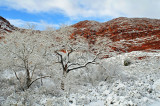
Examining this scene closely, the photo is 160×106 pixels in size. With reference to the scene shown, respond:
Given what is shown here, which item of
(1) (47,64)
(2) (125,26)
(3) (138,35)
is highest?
(2) (125,26)

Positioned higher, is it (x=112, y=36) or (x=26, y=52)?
(x=112, y=36)

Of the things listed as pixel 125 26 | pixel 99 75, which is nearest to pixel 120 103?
pixel 99 75

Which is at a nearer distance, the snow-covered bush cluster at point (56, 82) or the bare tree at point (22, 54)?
the snow-covered bush cluster at point (56, 82)

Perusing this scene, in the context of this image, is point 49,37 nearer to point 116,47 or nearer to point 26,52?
point 26,52

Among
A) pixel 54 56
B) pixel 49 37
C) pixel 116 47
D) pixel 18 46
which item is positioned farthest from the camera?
pixel 116 47

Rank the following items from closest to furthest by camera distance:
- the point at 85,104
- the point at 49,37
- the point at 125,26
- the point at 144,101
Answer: the point at 144,101 → the point at 85,104 → the point at 49,37 → the point at 125,26

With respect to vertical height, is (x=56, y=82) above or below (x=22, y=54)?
below

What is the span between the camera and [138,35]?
40094 millimetres

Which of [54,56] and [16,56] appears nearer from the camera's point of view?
[16,56]

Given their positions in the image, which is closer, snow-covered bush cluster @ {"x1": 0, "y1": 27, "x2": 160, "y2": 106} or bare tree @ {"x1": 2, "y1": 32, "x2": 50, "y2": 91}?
snow-covered bush cluster @ {"x1": 0, "y1": 27, "x2": 160, "y2": 106}

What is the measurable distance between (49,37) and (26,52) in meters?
2.90

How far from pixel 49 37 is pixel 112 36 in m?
35.6

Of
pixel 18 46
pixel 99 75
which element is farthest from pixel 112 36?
pixel 18 46

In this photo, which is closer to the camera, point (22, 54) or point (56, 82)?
point (22, 54)
